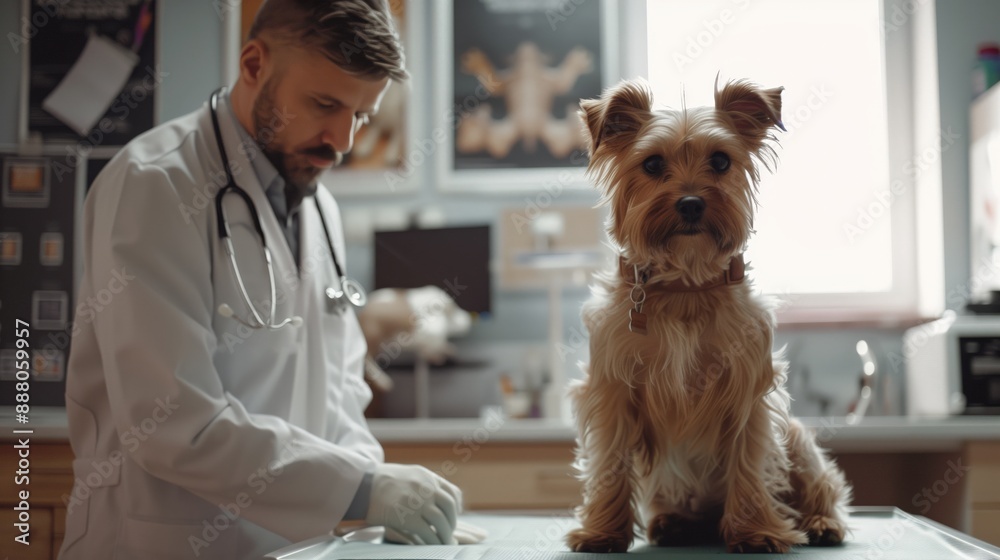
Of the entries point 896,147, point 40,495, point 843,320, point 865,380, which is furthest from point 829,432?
point 40,495

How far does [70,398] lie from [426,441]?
99 cm

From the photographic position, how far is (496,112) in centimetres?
292

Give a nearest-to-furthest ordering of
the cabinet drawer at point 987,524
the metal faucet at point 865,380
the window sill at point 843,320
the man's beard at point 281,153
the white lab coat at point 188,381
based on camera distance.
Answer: the white lab coat at point 188,381 → the man's beard at point 281,153 → the cabinet drawer at point 987,524 → the metal faucet at point 865,380 → the window sill at point 843,320

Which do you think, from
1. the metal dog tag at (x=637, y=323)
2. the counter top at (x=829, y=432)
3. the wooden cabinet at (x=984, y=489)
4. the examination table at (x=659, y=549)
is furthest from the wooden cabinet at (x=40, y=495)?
the wooden cabinet at (x=984, y=489)

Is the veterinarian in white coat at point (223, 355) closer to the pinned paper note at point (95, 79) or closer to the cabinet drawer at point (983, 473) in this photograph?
the cabinet drawer at point (983, 473)

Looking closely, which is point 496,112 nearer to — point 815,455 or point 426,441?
point 426,441

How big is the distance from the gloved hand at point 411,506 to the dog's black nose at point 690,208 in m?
0.58

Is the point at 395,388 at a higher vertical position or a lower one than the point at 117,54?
lower

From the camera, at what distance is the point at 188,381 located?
1.19 meters

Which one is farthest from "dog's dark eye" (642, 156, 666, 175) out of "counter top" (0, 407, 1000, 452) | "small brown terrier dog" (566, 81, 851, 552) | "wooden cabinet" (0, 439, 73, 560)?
"wooden cabinet" (0, 439, 73, 560)

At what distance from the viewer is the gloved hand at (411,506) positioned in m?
1.24

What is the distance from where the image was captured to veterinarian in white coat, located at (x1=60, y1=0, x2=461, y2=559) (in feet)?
3.93

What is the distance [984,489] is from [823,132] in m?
1.34

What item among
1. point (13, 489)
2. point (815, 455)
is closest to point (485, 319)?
point (13, 489)
